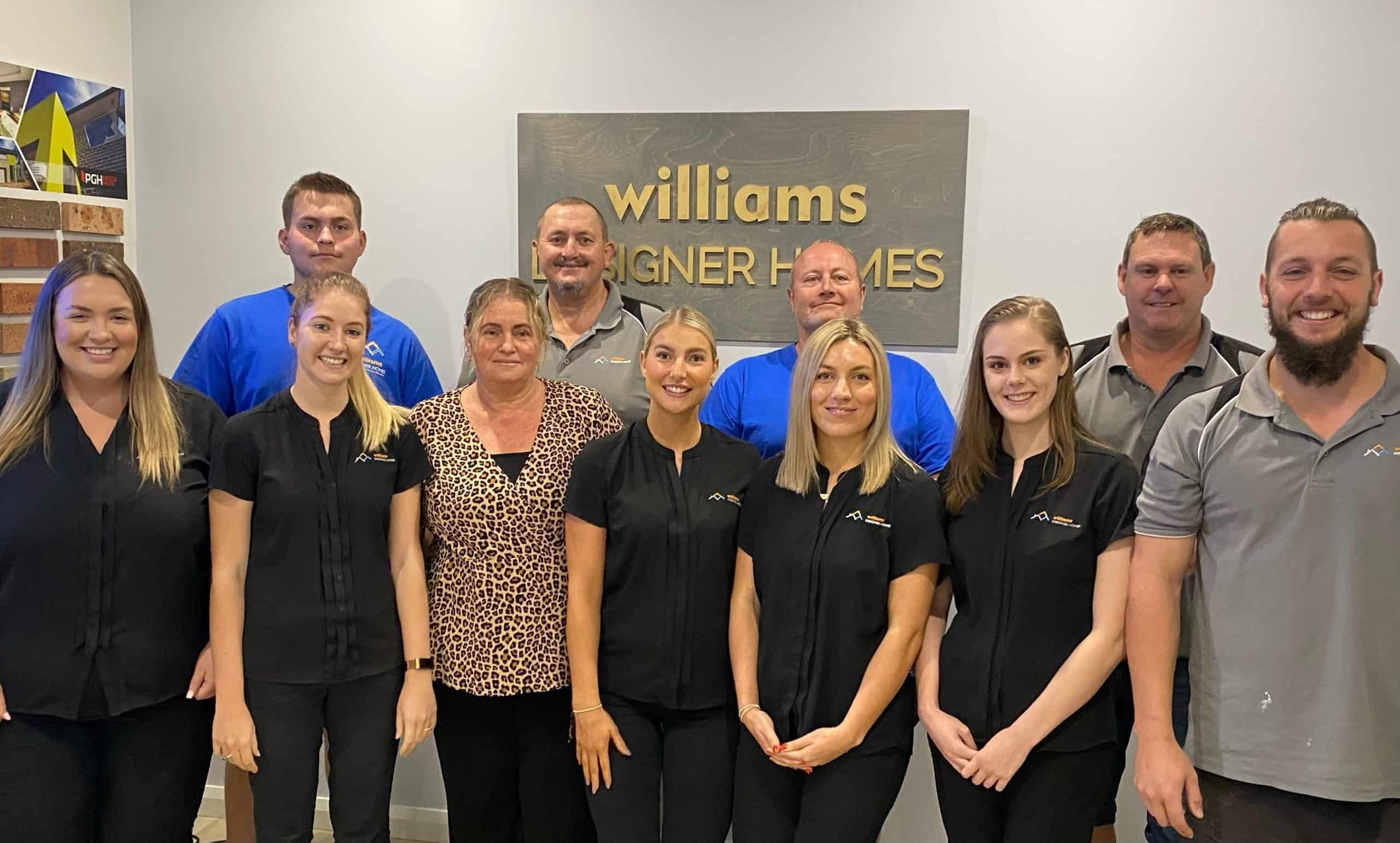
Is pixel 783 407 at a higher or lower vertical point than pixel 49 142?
lower

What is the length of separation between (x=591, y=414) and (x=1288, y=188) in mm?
2138

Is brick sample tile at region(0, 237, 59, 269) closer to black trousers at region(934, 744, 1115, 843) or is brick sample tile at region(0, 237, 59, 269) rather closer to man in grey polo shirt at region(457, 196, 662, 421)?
man in grey polo shirt at region(457, 196, 662, 421)

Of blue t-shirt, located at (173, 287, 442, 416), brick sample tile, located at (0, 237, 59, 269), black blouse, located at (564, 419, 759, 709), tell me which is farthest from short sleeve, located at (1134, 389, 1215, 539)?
brick sample tile, located at (0, 237, 59, 269)

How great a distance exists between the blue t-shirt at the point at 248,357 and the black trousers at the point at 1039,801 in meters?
1.83

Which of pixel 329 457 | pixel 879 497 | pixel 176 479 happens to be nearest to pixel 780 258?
pixel 879 497

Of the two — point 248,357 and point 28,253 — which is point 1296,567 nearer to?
point 248,357

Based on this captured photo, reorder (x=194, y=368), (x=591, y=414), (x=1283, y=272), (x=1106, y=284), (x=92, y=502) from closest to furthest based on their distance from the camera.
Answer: (x=1283, y=272), (x=92, y=502), (x=591, y=414), (x=194, y=368), (x=1106, y=284)

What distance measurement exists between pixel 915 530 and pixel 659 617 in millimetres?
588

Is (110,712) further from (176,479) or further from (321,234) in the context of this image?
(321,234)

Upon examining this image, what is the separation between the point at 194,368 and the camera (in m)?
2.95

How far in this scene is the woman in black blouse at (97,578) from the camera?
2156mm

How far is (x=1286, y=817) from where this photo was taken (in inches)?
75.3

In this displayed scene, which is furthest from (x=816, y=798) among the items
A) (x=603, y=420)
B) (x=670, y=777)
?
(x=603, y=420)

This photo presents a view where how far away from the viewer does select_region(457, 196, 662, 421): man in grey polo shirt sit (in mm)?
2928
